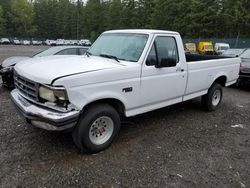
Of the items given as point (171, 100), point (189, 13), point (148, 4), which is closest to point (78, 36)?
point (148, 4)

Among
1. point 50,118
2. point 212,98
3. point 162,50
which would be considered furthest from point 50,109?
point 212,98

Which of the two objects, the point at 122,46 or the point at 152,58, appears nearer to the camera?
the point at 152,58

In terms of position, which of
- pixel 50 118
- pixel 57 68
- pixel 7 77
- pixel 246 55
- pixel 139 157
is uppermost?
pixel 57 68

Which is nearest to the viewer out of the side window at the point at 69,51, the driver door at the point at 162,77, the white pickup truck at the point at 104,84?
the white pickup truck at the point at 104,84

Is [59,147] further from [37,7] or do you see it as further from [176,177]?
[37,7]

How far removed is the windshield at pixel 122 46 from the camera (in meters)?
4.14

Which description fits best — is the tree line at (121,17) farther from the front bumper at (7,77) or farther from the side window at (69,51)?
the front bumper at (7,77)

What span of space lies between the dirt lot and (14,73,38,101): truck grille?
36.8 inches

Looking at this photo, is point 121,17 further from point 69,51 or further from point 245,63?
point 69,51

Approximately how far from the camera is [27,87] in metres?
3.53

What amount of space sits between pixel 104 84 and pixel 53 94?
773 millimetres

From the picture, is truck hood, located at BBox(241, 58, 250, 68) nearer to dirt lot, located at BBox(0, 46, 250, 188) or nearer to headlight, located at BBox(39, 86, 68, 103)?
dirt lot, located at BBox(0, 46, 250, 188)

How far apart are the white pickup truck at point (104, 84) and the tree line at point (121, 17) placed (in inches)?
1574

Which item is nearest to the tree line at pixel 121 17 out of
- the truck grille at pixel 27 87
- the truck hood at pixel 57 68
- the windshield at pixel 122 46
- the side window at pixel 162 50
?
the side window at pixel 162 50
